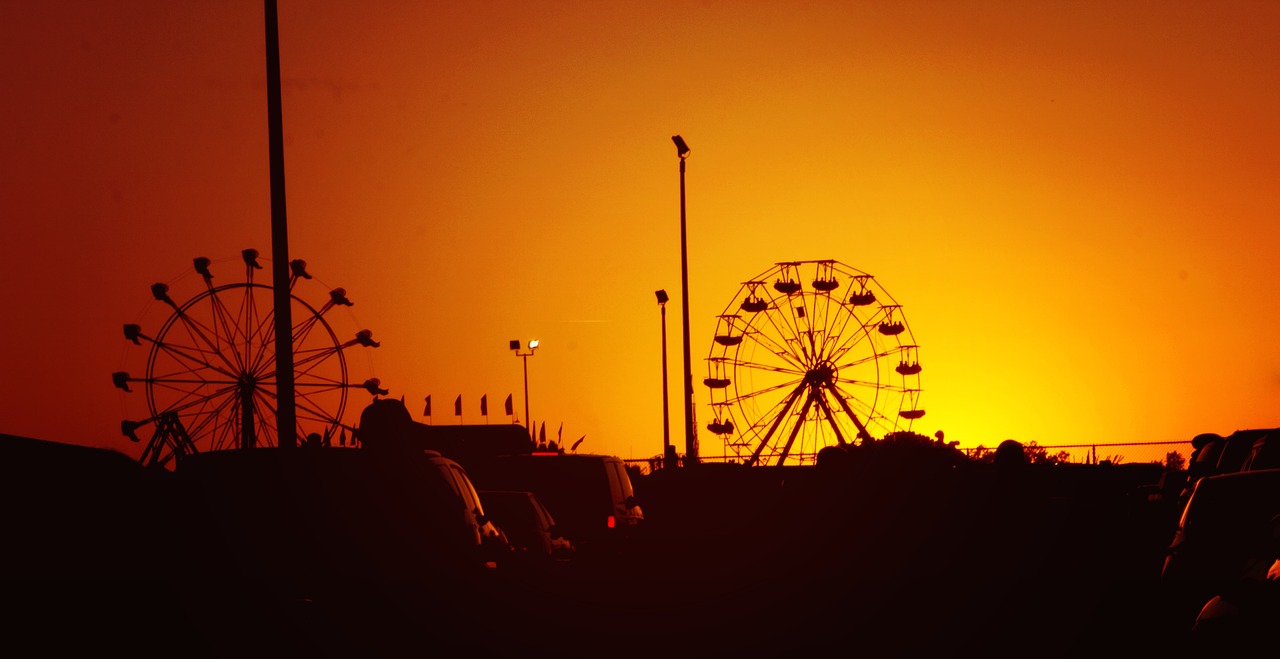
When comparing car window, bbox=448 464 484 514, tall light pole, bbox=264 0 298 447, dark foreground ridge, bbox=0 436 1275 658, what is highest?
tall light pole, bbox=264 0 298 447

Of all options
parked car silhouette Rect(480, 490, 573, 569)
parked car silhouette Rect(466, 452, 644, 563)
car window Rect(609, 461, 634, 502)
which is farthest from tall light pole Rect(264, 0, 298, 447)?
car window Rect(609, 461, 634, 502)

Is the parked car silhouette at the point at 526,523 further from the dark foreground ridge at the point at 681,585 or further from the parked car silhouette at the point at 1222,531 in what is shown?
the parked car silhouette at the point at 1222,531

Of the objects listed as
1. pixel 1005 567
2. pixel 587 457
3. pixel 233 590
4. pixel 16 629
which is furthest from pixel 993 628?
pixel 16 629

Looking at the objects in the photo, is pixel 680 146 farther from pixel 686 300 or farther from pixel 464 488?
pixel 464 488

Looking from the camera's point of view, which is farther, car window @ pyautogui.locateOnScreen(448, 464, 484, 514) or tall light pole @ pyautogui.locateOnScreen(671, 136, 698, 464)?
tall light pole @ pyautogui.locateOnScreen(671, 136, 698, 464)

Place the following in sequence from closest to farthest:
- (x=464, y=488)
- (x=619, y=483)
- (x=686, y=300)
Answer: (x=464, y=488) < (x=619, y=483) < (x=686, y=300)

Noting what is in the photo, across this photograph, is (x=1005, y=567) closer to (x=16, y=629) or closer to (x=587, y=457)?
(x=587, y=457)

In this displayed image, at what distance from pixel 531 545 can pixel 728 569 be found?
9308 mm

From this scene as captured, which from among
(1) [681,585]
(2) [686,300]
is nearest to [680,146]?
(2) [686,300]

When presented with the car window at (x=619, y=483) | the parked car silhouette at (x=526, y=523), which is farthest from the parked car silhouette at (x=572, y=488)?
the parked car silhouette at (x=526, y=523)

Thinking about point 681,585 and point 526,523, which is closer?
point 526,523

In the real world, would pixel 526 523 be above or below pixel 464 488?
below

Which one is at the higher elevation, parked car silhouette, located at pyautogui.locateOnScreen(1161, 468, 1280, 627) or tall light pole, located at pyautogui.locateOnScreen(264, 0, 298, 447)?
tall light pole, located at pyautogui.locateOnScreen(264, 0, 298, 447)

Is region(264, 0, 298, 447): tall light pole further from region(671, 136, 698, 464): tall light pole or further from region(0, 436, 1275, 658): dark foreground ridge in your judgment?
region(671, 136, 698, 464): tall light pole
